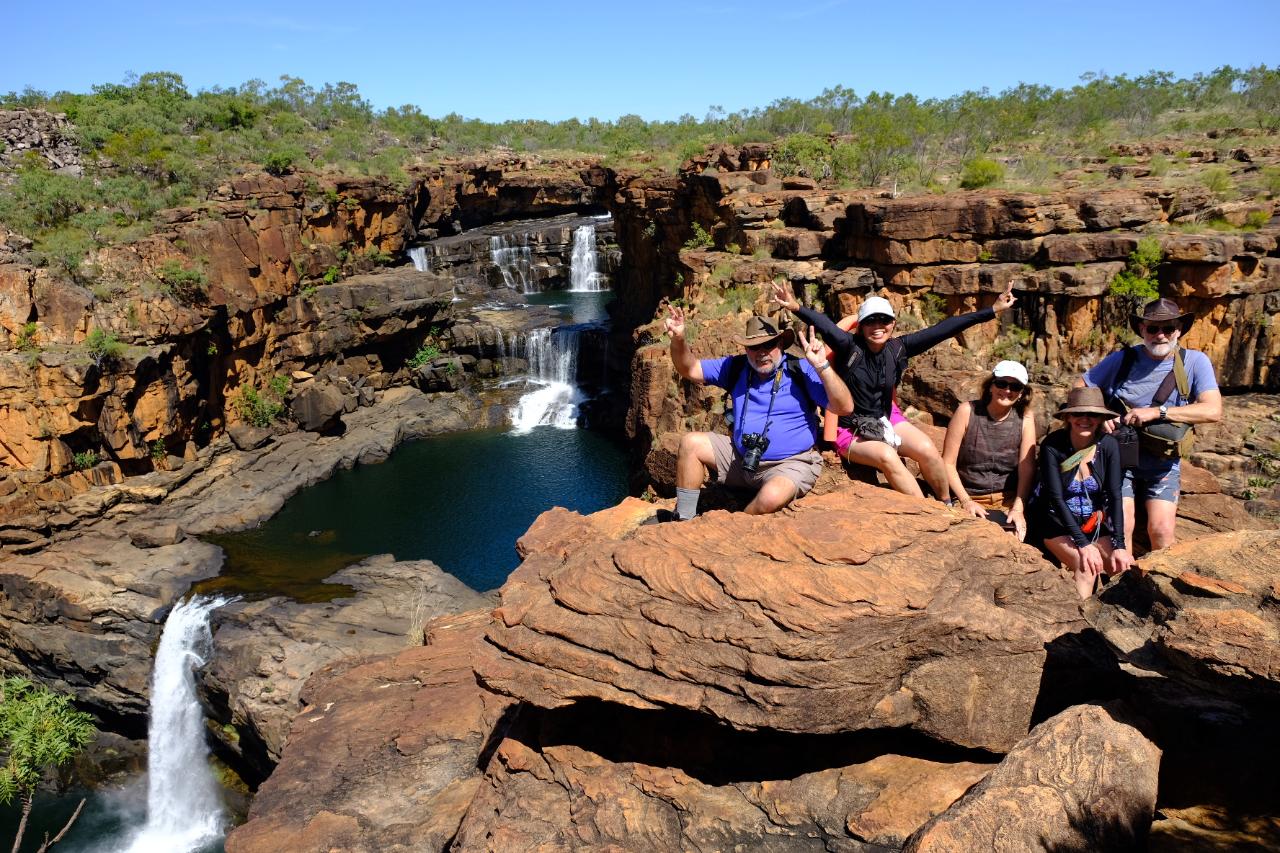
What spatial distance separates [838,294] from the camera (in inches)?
792

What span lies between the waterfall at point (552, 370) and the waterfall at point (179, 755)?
19.0m

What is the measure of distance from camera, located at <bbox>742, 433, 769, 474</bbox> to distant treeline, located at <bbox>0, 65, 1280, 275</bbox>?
22.8 m

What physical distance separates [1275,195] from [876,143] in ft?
47.0

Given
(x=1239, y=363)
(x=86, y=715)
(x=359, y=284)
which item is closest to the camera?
(x=1239, y=363)

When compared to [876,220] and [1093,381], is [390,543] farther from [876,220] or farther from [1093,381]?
[1093,381]

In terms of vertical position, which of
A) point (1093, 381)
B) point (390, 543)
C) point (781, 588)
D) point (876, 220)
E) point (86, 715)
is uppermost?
point (876, 220)

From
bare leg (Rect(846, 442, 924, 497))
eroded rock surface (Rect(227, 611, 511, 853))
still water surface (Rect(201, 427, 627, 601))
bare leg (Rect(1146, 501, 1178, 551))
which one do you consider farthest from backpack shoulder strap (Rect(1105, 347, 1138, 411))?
still water surface (Rect(201, 427, 627, 601))

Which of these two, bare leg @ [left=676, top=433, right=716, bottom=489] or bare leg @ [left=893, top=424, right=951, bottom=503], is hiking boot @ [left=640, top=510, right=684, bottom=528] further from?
bare leg @ [left=893, top=424, right=951, bottom=503]

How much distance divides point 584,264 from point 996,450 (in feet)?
138

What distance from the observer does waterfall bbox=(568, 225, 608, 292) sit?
46.7 metres

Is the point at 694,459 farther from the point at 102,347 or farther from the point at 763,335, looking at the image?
the point at 102,347

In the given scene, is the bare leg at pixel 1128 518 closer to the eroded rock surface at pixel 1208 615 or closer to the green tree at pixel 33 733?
the eroded rock surface at pixel 1208 615

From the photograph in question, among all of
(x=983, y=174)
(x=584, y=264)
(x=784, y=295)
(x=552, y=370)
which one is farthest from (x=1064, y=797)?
(x=584, y=264)

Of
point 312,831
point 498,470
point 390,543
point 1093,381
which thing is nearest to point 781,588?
point 1093,381
